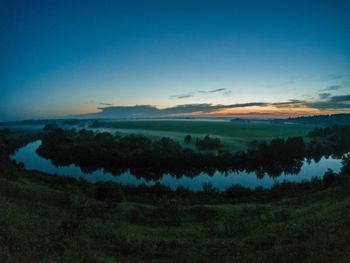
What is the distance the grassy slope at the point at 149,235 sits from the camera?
10.2 m

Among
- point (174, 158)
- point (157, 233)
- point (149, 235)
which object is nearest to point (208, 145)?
point (174, 158)

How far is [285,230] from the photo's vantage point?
1377cm

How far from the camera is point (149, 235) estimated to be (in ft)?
53.8

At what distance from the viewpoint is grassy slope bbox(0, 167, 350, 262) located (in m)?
10.2

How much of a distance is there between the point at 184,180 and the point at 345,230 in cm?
4961

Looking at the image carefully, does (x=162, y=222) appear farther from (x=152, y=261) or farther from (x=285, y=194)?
(x=285, y=194)

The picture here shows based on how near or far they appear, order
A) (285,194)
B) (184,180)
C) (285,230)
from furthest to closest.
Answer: (184,180) < (285,194) < (285,230)

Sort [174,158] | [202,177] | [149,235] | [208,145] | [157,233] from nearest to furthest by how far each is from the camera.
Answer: [149,235] < [157,233] < [202,177] < [174,158] < [208,145]

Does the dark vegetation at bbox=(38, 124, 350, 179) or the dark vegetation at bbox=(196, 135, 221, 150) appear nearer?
the dark vegetation at bbox=(38, 124, 350, 179)

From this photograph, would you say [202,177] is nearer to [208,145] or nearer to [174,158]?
[174,158]

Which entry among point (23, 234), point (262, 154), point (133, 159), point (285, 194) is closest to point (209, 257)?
point (23, 234)

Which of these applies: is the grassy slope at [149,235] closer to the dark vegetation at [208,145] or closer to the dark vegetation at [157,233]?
the dark vegetation at [157,233]

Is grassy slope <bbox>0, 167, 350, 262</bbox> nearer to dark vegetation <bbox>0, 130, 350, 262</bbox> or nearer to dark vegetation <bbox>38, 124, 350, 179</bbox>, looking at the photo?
dark vegetation <bbox>0, 130, 350, 262</bbox>

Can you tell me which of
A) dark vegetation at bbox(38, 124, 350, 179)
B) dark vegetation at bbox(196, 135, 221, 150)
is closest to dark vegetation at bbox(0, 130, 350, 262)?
dark vegetation at bbox(38, 124, 350, 179)
